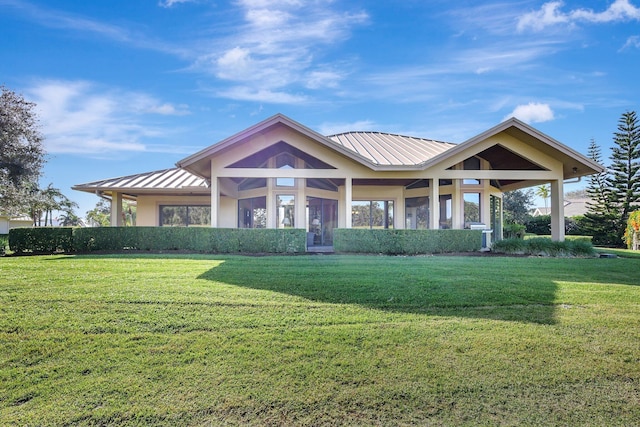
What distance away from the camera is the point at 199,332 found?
420 cm

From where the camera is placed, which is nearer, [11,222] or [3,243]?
[3,243]

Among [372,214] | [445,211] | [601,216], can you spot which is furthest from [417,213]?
[601,216]

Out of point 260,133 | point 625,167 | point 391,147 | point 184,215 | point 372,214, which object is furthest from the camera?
point 625,167

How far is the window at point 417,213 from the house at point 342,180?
54mm

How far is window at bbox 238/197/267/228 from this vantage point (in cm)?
1595

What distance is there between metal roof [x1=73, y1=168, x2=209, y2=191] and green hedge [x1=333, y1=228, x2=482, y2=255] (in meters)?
7.63

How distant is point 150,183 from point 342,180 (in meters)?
9.32

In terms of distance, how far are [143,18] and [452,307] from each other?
12032mm

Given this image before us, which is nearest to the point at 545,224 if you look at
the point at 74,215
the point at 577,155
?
the point at 577,155

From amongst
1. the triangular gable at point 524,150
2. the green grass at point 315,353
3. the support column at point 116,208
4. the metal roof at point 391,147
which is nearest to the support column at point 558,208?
the triangular gable at point 524,150

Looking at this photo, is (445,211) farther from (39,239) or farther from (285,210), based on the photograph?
(39,239)

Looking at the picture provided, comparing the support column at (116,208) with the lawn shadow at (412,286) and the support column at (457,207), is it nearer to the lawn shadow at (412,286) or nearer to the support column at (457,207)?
the lawn shadow at (412,286)

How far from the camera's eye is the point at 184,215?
19156mm

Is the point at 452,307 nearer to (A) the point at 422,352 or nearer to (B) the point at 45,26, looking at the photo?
(A) the point at 422,352
